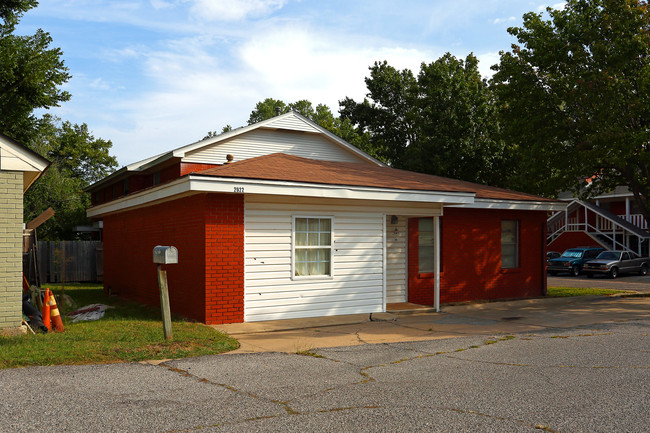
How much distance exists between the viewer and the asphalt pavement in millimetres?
5332

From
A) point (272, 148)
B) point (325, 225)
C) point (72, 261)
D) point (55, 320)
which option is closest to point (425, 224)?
point (325, 225)

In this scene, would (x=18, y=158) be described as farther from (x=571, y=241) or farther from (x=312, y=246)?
(x=571, y=241)

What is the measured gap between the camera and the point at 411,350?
30.9 feet

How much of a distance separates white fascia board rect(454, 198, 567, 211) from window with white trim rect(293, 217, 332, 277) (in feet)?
15.1

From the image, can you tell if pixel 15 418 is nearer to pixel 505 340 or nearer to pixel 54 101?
pixel 505 340

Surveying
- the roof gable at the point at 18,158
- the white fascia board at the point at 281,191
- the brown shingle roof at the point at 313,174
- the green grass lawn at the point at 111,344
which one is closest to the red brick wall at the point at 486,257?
the brown shingle roof at the point at 313,174

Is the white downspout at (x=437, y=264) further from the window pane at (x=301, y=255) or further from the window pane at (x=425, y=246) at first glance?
the window pane at (x=301, y=255)

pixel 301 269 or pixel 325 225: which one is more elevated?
pixel 325 225

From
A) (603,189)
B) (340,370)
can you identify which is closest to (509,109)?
(603,189)

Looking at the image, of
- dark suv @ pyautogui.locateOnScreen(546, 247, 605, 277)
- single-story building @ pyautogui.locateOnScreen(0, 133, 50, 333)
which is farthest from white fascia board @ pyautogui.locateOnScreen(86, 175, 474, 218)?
dark suv @ pyautogui.locateOnScreen(546, 247, 605, 277)

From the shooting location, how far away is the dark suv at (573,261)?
34594 mm

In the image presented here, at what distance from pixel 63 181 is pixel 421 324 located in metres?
30.8

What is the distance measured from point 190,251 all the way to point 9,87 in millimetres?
14884

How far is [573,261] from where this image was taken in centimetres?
3466
